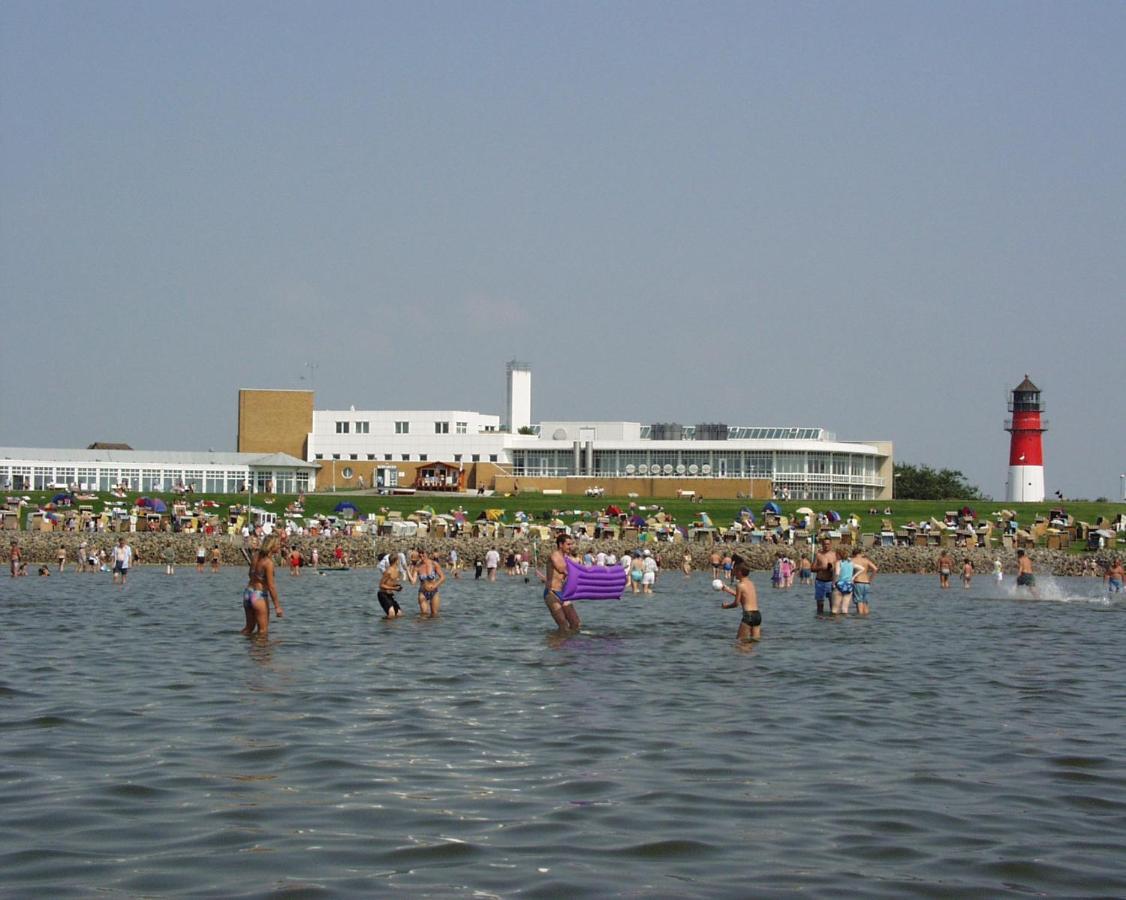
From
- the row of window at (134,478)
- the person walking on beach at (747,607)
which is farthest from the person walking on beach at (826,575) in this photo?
the row of window at (134,478)

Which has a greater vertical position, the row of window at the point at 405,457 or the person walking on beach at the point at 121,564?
the row of window at the point at 405,457

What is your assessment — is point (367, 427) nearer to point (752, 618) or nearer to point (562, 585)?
point (562, 585)

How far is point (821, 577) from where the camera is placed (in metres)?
28.5

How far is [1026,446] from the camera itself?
306 ft

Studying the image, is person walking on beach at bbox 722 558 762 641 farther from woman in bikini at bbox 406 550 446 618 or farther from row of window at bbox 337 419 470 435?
row of window at bbox 337 419 470 435

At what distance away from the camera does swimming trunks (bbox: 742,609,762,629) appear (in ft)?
70.4

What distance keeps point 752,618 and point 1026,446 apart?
7675 centimetres

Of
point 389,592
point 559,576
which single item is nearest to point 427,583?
point 389,592

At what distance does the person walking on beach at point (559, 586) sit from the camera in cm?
2158

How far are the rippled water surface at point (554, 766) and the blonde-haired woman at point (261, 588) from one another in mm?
519

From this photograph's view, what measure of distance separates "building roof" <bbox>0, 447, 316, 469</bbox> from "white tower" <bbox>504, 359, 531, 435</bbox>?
29603 millimetres

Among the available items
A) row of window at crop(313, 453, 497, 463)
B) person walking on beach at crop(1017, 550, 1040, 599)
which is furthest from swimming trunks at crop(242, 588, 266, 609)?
row of window at crop(313, 453, 497, 463)

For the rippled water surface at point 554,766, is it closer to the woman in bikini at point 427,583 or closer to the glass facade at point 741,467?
the woman in bikini at point 427,583

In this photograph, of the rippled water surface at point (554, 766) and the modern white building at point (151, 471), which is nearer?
the rippled water surface at point (554, 766)
